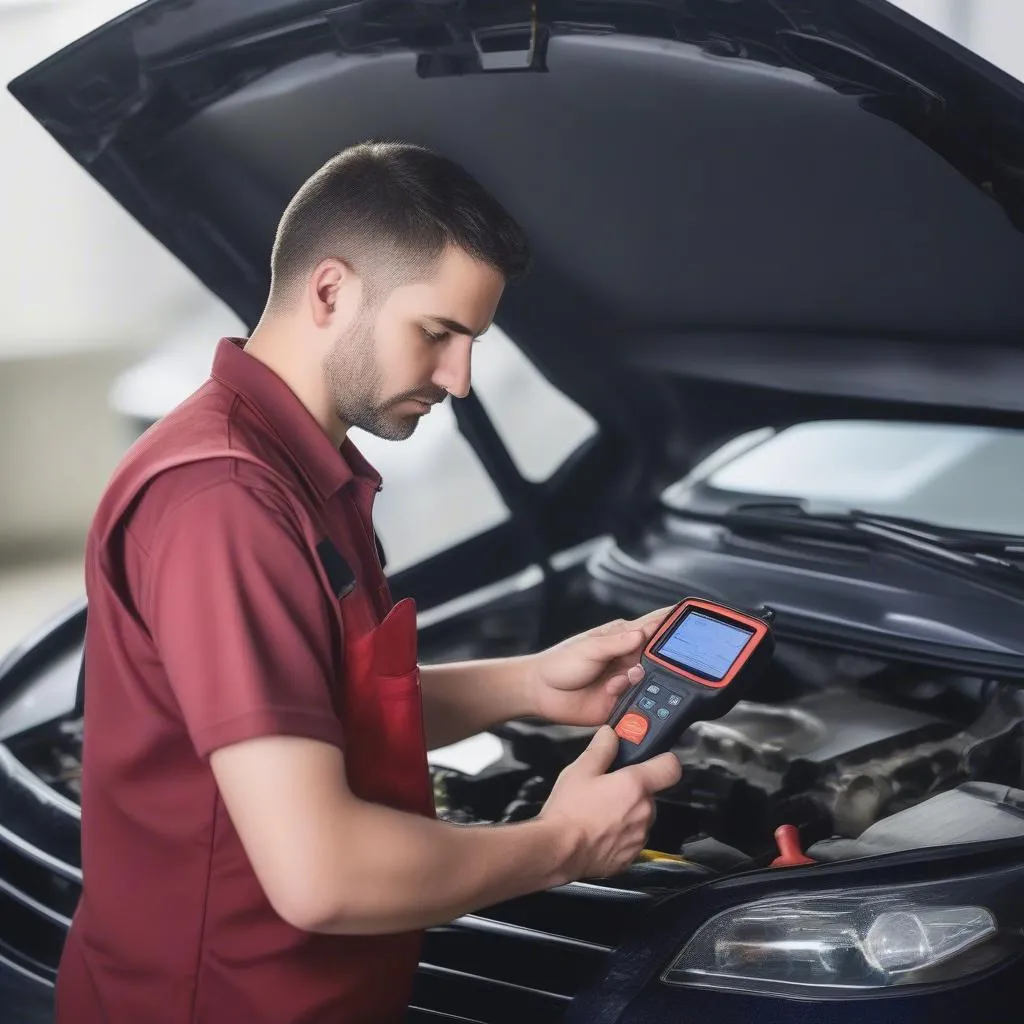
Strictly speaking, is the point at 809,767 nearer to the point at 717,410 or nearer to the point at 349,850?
the point at 717,410

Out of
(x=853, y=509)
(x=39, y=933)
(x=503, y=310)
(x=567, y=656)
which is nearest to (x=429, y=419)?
(x=503, y=310)

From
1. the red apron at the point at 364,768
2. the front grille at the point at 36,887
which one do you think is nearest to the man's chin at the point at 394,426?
the red apron at the point at 364,768

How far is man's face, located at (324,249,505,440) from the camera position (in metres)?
0.95

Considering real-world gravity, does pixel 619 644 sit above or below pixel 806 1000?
above

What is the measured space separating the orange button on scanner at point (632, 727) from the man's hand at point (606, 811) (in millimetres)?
80

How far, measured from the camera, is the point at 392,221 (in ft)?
3.10

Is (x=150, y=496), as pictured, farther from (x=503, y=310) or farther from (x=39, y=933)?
(x=503, y=310)

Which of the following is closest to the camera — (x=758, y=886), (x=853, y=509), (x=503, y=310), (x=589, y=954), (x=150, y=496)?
(x=150, y=496)

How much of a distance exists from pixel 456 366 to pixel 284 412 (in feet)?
0.47

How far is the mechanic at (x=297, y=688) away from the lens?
76cm

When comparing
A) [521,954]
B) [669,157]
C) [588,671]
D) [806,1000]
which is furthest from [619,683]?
[669,157]

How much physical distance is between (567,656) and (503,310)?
2.22ft

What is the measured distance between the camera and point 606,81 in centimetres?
131

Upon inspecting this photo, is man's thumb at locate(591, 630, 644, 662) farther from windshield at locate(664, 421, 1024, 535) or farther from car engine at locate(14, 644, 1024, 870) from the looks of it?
windshield at locate(664, 421, 1024, 535)
